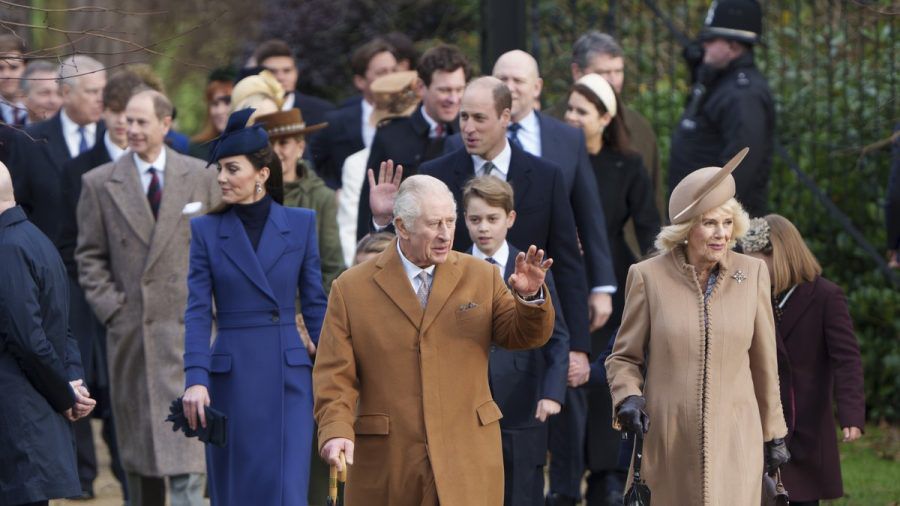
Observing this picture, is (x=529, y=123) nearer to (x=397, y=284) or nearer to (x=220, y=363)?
(x=220, y=363)

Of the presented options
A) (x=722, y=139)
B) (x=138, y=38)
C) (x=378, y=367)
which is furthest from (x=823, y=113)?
(x=138, y=38)

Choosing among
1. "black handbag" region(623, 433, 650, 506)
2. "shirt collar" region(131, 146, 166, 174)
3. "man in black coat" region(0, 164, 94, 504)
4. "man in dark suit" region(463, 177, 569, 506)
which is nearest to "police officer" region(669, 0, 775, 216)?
"man in dark suit" region(463, 177, 569, 506)

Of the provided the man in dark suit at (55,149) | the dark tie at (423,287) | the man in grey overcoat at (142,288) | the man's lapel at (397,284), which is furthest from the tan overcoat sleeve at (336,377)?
the man in dark suit at (55,149)

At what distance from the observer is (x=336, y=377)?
624cm

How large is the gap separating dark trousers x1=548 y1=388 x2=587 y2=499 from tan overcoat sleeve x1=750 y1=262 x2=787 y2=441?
2172 millimetres

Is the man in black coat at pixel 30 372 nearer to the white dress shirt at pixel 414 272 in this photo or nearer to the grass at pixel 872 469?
the white dress shirt at pixel 414 272

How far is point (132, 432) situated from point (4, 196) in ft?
7.21

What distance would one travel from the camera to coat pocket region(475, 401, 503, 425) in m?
6.31

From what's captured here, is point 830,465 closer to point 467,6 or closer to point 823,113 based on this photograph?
point 823,113

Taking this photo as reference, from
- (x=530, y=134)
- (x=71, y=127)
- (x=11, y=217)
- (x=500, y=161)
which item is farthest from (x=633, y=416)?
(x=71, y=127)

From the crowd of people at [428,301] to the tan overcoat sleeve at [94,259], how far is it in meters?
0.01

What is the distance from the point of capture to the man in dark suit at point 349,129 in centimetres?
1134

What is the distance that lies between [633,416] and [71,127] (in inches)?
224

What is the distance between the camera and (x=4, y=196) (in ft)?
23.2
